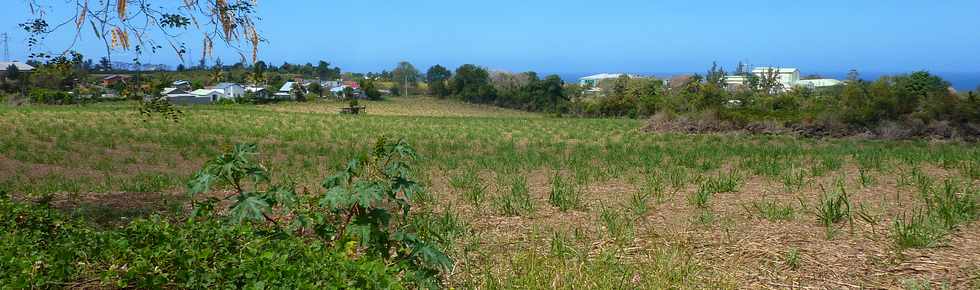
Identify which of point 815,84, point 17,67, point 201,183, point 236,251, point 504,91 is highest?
point 815,84

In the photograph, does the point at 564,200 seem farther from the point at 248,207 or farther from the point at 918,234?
the point at 248,207

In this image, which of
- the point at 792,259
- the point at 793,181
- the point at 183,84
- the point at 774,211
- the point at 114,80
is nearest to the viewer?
the point at 792,259

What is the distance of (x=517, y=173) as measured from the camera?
8117mm

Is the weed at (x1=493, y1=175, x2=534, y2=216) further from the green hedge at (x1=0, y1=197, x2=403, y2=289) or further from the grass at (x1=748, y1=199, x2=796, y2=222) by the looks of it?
the green hedge at (x1=0, y1=197, x2=403, y2=289)

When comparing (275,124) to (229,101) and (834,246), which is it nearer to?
(229,101)

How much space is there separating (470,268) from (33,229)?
7.57 ft

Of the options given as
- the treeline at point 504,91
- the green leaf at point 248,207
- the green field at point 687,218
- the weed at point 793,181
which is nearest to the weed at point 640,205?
the green field at point 687,218

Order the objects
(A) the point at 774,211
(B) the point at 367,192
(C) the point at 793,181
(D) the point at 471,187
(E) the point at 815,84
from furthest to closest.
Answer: (E) the point at 815,84 → (D) the point at 471,187 → (C) the point at 793,181 → (A) the point at 774,211 → (B) the point at 367,192

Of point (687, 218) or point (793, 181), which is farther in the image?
point (793, 181)

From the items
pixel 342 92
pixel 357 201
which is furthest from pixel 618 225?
pixel 342 92

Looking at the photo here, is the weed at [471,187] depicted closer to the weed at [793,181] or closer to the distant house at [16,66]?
the weed at [793,181]

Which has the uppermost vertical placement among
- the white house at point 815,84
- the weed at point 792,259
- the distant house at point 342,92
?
the white house at point 815,84

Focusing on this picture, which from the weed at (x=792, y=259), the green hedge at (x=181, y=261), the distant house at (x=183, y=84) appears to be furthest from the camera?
the distant house at (x=183, y=84)

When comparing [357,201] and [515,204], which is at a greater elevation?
[357,201]
